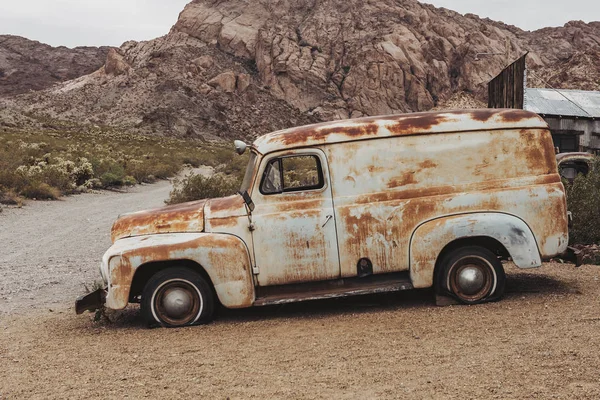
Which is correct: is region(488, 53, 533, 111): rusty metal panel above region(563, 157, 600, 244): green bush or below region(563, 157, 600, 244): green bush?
above

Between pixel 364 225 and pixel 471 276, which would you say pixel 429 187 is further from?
pixel 471 276

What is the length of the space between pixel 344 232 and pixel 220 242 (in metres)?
1.26

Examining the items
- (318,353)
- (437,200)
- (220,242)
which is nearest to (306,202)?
(220,242)

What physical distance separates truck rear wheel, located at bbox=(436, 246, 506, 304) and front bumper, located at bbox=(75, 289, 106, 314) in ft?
11.5

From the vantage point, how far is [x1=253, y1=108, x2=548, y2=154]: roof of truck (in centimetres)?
608

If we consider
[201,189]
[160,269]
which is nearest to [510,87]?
[201,189]

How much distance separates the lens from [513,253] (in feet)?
19.6

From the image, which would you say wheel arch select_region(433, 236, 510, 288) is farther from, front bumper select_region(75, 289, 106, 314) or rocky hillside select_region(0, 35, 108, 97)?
rocky hillside select_region(0, 35, 108, 97)

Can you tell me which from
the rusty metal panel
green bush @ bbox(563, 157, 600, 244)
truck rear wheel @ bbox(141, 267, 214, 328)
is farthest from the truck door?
the rusty metal panel

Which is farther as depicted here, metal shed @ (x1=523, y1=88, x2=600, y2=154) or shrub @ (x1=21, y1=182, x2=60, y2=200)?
metal shed @ (x1=523, y1=88, x2=600, y2=154)

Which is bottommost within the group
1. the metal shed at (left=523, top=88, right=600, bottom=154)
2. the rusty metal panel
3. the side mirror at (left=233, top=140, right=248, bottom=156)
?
the side mirror at (left=233, top=140, right=248, bottom=156)

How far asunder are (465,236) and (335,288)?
1.42m

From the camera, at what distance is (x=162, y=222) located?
20.0 ft

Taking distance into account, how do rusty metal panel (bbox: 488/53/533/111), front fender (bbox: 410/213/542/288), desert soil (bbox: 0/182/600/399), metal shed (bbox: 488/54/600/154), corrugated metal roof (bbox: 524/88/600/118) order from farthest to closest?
1. corrugated metal roof (bbox: 524/88/600/118)
2. metal shed (bbox: 488/54/600/154)
3. rusty metal panel (bbox: 488/53/533/111)
4. front fender (bbox: 410/213/542/288)
5. desert soil (bbox: 0/182/600/399)
